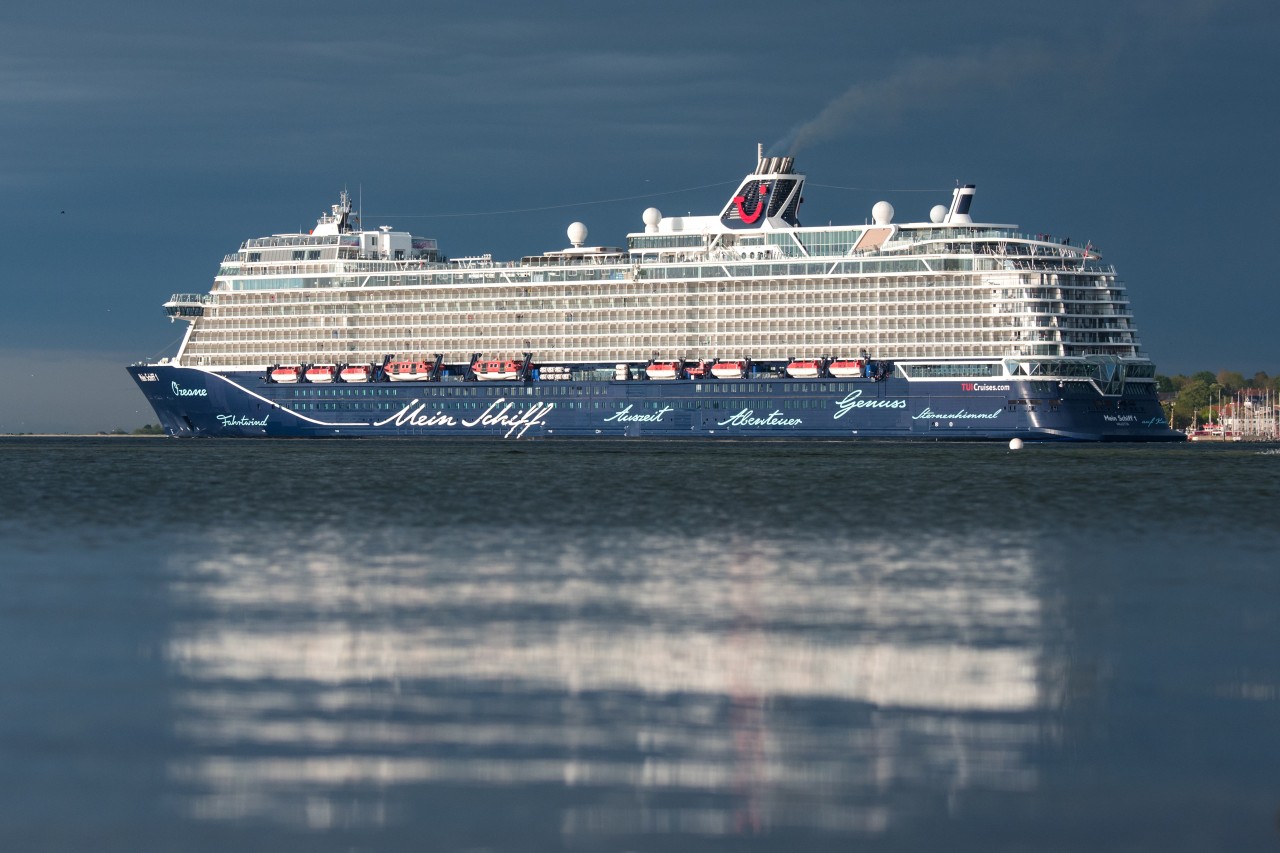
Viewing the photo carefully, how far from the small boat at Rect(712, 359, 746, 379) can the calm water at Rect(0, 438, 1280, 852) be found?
286ft

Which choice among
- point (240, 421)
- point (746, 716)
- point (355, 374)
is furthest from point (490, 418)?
point (746, 716)

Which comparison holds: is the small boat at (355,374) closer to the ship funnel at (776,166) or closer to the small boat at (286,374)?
the small boat at (286,374)

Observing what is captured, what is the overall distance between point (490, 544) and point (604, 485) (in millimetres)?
27021

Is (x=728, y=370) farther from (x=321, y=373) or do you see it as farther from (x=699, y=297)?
(x=321, y=373)

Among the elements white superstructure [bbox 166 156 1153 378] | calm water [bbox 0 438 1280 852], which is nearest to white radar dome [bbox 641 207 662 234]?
white superstructure [bbox 166 156 1153 378]

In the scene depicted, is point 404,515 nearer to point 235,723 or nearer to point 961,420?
point 235,723

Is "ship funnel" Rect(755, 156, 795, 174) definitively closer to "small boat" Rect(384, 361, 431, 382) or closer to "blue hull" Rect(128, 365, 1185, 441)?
"blue hull" Rect(128, 365, 1185, 441)

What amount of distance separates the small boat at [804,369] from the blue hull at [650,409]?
856 mm

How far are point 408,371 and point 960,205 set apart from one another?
48.5m

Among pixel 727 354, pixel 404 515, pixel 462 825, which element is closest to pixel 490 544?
pixel 404 515

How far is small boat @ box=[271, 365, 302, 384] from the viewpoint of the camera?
152 metres

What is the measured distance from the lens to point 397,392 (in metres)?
145

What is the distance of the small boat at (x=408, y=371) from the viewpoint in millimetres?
147000

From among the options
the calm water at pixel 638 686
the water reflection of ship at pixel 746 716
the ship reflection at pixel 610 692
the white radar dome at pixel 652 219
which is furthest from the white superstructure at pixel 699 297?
the water reflection of ship at pixel 746 716
